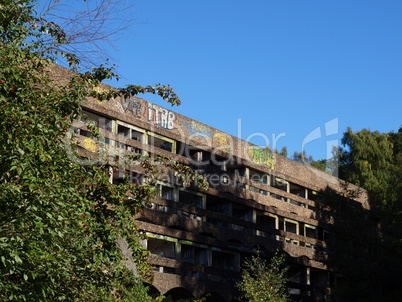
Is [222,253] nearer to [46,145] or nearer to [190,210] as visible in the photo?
[190,210]

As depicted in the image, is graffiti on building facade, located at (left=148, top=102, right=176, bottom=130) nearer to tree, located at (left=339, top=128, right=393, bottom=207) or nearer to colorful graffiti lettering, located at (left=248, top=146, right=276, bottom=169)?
colorful graffiti lettering, located at (left=248, top=146, right=276, bottom=169)

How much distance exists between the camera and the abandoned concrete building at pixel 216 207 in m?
43.7

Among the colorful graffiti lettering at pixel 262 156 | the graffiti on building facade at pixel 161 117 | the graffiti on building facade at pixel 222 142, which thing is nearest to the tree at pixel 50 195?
the graffiti on building facade at pixel 161 117

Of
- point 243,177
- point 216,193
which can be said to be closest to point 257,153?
point 243,177

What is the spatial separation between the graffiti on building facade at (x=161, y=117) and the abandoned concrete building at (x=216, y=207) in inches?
2.7

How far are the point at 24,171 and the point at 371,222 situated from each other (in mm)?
41185

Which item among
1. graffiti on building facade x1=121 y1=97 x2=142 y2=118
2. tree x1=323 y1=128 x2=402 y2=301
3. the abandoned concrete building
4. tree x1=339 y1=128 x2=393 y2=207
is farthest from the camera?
tree x1=339 y1=128 x2=393 y2=207

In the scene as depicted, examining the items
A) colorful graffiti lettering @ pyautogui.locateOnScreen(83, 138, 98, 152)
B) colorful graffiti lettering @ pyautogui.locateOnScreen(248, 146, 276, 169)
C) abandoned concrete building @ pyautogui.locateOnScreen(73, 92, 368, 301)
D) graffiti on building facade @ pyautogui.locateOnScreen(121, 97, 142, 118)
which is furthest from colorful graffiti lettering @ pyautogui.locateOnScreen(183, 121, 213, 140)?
colorful graffiti lettering @ pyautogui.locateOnScreen(83, 138, 98, 152)

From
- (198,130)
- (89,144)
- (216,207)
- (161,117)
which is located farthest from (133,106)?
(216,207)

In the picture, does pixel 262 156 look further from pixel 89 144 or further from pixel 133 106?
pixel 89 144

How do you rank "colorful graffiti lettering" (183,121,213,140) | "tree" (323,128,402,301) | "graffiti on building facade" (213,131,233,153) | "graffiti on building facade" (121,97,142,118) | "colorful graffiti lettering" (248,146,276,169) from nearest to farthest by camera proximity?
1. "graffiti on building facade" (121,97,142,118)
2. "tree" (323,128,402,301)
3. "colorful graffiti lettering" (183,121,213,140)
4. "graffiti on building facade" (213,131,233,153)
5. "colorful graffiti lettering" (248,146,276,169)

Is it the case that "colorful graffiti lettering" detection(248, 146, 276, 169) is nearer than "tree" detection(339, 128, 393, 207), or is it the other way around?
"colorful graffiti lettering" detection(248, 146, 276, 169)

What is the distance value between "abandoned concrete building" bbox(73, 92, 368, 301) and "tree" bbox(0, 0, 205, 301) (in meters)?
25.6

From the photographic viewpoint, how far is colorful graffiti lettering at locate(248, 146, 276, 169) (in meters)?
54.4
